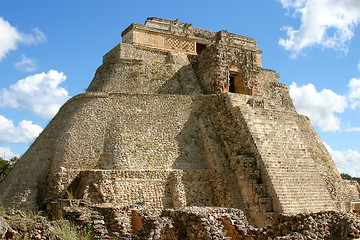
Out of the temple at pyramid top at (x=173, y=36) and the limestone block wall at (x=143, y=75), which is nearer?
the limestone block wall at (x=143, y=75)

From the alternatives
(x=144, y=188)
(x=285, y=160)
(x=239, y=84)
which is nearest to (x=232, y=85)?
(x=239, y=84)

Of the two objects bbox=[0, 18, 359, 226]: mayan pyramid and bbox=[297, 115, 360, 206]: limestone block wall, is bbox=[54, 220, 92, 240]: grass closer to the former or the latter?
bbox=[0, 18, 359, 226]: mayan pyramid

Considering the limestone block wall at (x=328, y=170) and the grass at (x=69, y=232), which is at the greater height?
the limestone block wall at (x=328, y=170)

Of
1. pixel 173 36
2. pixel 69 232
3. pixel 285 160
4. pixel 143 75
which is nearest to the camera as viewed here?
pixel 69 232

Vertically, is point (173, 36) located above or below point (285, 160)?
above

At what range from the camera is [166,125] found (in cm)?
1727

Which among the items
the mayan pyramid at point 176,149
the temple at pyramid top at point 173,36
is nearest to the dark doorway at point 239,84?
the mayan pyramid at point 176,149

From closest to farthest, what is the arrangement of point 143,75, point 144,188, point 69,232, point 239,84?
point 69,232 < point 144,188 < point 143,75 < point 239,84

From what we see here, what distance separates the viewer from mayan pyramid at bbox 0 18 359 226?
14.6 m

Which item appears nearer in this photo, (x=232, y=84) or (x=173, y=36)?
(x=232, y=84)

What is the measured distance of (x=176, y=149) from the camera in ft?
54.7

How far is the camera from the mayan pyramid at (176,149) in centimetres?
1463

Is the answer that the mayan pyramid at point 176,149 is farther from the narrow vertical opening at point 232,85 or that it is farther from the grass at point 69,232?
the grass at point 69,232

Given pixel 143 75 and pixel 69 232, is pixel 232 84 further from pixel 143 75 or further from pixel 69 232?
pixel 69 232
